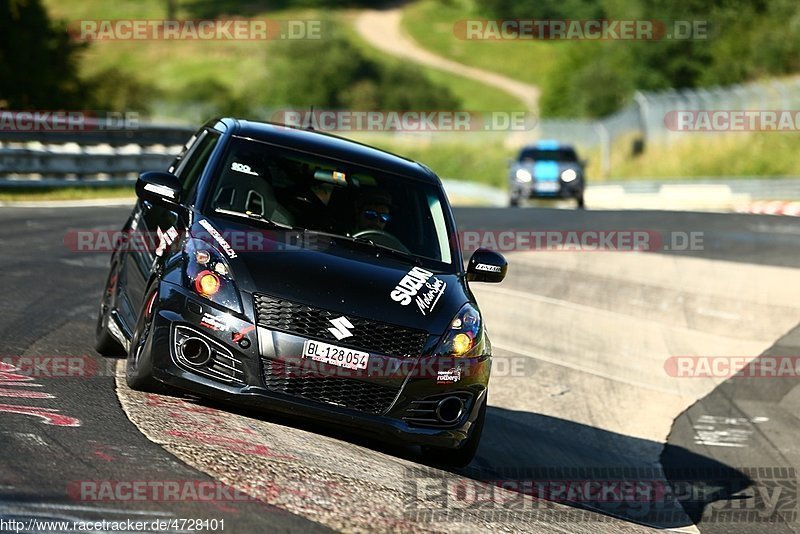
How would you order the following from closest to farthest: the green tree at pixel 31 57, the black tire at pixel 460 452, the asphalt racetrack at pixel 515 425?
the asphalt racetrack at pixel 515 425 < the black tire at pixel 460 452 < the green tree at pixel 31 57

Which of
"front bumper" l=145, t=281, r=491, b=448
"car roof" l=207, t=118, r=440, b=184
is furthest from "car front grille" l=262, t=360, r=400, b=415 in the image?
"car roof" l=207, t=118, r=440, b=184

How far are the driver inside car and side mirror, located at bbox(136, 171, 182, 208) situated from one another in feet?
3.49

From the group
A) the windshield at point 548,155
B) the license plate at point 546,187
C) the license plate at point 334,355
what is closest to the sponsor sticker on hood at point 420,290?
the license plate at point 334,355

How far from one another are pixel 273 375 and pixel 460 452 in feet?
4.28

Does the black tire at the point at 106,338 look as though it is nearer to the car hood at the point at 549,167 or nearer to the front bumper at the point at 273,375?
the front bumper at the point at 273,375

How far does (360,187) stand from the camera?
7543mm

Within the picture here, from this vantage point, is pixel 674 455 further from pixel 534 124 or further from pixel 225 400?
pixel 534 124

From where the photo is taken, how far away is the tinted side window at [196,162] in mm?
7588

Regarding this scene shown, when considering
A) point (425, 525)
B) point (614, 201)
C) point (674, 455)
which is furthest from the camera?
point (614, 201)

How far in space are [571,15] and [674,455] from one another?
3524 inches

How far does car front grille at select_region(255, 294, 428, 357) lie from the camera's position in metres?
6.21

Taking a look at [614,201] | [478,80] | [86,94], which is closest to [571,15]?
[478,80]

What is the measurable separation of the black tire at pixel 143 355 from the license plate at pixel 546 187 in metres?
25.6

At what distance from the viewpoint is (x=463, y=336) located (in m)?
6.61
